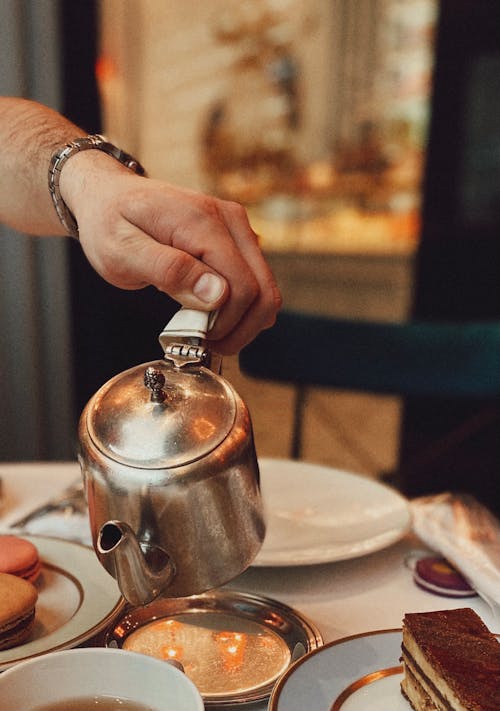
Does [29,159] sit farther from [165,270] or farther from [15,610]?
[15,610]

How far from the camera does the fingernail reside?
0.50m

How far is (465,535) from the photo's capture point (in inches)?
27.1

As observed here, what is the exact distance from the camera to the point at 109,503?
42 centimetres

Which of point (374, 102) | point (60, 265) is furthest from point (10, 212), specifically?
point (374, 102)

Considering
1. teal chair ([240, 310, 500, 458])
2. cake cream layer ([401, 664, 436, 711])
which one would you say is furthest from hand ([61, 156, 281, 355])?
teal chair ([240, 310, 500, 458])

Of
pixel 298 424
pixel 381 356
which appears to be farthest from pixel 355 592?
pixel 298 424

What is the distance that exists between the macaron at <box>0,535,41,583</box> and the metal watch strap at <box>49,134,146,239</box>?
0.28 metres

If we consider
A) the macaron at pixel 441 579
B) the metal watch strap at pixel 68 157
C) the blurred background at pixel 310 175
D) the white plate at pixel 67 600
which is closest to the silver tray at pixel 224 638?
the white plate at pixel 67 600

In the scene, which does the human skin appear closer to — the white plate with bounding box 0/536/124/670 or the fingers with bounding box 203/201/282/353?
the fingers with bounding box 203/201/282/353

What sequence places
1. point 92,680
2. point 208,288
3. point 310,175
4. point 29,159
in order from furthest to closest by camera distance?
point 310,175
point 29,159
point 208,288
point 92,680

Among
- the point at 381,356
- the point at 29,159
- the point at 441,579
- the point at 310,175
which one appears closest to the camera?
the point at 441,579

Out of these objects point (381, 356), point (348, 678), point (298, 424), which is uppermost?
point (348, 678)

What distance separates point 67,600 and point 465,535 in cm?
35

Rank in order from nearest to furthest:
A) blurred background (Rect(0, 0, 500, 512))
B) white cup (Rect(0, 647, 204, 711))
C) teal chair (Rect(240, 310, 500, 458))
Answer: white cup (Rect(0, 647, 204, 711)), teal chair (Rect(240, 310, 500, 458)), blurred background (Rect(0, 0, 500, 512))
